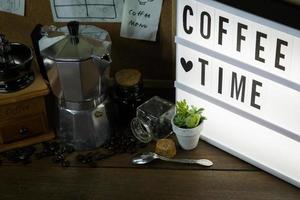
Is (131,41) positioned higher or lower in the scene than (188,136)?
higher

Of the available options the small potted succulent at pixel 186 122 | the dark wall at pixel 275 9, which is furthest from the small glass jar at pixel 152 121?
the dark wall at pixel 275 9

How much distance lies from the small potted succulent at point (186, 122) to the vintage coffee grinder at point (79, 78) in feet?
0.43

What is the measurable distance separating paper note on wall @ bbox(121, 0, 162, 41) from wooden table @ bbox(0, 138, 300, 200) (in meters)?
0.24

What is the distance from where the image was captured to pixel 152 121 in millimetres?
1027

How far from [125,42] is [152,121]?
18 cm

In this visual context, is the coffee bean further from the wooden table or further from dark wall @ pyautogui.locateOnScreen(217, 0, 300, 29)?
dark wall @ pyautogui.locateOnScreen(217, 0, 300, 29)

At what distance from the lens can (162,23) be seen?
1071 millimetres

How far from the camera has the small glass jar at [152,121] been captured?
1028mm

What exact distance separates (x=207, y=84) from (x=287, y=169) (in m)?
0.19

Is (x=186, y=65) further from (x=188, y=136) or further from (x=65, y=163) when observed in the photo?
(x=65, y=163)

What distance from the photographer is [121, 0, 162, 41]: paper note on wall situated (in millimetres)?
1051

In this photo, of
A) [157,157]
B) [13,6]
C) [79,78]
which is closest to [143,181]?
[157,157]

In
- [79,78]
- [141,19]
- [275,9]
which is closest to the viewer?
[275,9]

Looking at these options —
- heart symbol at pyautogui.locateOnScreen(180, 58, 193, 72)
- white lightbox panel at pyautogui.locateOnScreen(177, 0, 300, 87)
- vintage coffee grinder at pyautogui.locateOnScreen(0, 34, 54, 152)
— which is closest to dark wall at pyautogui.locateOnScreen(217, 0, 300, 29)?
white lightbox panel at pyautogui.locateOnScreen(177, 0, 300, 87)
